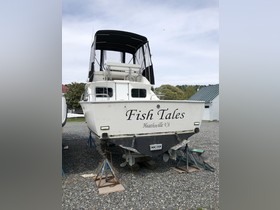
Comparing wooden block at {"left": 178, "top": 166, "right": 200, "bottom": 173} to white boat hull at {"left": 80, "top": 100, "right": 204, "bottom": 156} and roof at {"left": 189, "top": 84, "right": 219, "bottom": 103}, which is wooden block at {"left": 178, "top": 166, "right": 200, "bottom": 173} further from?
roof at {"left": 189, "top": 84, "right": 219, "bottom": 103}

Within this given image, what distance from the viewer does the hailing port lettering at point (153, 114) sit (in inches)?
137

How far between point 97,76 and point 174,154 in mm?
2893

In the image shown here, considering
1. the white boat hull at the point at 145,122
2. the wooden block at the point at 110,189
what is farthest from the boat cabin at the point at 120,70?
the wooden block at the point at 110,189

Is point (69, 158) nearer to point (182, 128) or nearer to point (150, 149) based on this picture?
point (150, 149)

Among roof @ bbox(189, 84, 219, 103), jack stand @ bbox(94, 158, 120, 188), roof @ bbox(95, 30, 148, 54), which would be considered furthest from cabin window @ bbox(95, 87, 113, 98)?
roof @ bbox(189, 84, 219, 103)

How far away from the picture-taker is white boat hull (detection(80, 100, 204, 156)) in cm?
334

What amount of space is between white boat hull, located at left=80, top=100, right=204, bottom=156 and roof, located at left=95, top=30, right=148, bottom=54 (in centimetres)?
251

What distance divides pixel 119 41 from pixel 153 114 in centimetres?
304
